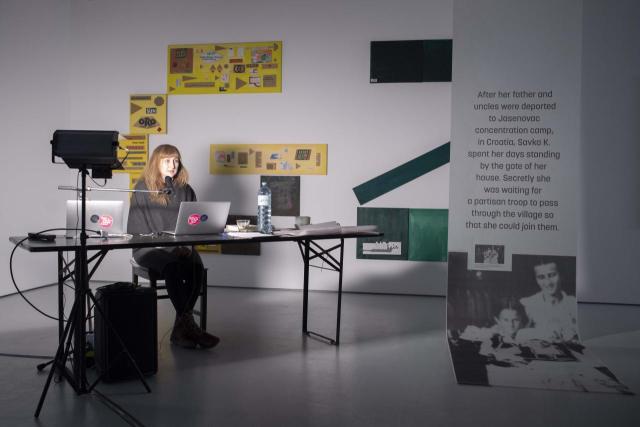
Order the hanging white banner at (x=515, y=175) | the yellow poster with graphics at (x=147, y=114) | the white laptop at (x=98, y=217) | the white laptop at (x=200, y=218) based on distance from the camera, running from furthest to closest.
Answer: the yellow poster with graphics at (x=147, y=114), the hanging white banner at (x=515, y=175), the white laptop at (x=200, y=218), the white laptop at (x=98, y=217)

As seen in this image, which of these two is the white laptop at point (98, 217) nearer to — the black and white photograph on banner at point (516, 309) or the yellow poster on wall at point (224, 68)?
the black and white photograph on banner at point (516, 309)

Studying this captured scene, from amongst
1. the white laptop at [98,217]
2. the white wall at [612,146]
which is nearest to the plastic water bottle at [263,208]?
the white laptop at [98,217]

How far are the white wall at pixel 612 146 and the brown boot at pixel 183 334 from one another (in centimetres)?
348

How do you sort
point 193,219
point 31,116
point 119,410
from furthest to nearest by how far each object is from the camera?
point 31,116 < point 193,219 < point 119,410

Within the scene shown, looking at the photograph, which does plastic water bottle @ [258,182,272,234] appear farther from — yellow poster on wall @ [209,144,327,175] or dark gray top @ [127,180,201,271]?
yellow poster on wall @ [209,144,327,175]

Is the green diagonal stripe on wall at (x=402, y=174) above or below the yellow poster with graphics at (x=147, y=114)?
below

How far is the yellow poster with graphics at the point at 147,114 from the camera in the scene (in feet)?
17.7

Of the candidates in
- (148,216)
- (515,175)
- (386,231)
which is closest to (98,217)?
(148,216)

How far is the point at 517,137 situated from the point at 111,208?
7.79 ft

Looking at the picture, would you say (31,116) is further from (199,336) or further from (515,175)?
(515,175)

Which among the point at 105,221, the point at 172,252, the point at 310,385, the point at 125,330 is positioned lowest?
the point at 310,385

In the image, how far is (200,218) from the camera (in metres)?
3.08

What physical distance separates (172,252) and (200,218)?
1.75 ft

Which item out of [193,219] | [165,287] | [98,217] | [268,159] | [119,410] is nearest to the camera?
[119,410]
